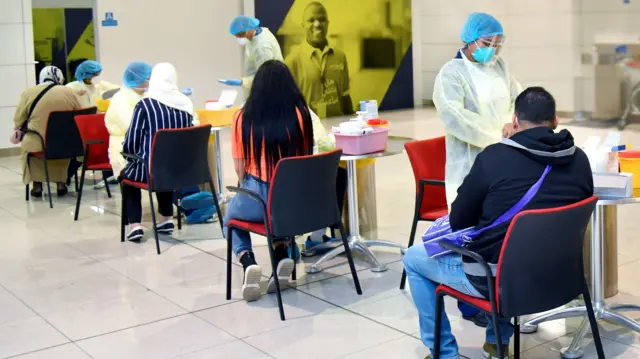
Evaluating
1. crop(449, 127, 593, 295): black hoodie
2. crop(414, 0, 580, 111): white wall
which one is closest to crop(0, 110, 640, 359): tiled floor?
crop(449, 127, 593, 295): black hoodie

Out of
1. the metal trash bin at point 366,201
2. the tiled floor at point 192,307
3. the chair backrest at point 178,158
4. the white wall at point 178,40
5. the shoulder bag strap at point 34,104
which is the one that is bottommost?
the tiled floor at point 192,307

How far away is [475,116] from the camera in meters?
4.19

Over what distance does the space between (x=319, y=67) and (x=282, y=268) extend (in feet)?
27.7

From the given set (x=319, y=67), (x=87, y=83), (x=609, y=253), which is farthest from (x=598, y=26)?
(x=609, y=253)

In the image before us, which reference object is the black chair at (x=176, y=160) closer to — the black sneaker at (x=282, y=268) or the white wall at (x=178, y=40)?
the black sneaker at (x=282, y=268)

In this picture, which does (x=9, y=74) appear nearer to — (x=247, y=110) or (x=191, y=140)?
(x=191, y=140)

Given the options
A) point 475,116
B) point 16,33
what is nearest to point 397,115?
point 16,33

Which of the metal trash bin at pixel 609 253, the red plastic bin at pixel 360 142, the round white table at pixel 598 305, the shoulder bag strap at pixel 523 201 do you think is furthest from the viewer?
the red plastic bin at pixel 360 142

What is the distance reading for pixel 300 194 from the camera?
411 centimetres

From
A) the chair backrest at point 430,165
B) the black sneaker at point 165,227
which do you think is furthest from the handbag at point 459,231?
the black sneaker at point 165,227

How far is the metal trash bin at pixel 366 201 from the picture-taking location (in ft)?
17.0

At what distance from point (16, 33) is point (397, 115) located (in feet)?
18.8

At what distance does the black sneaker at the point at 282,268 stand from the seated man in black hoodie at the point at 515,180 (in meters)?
1.35

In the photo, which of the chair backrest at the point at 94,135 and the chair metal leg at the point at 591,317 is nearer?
the chair metal leg at the point at 591,317
